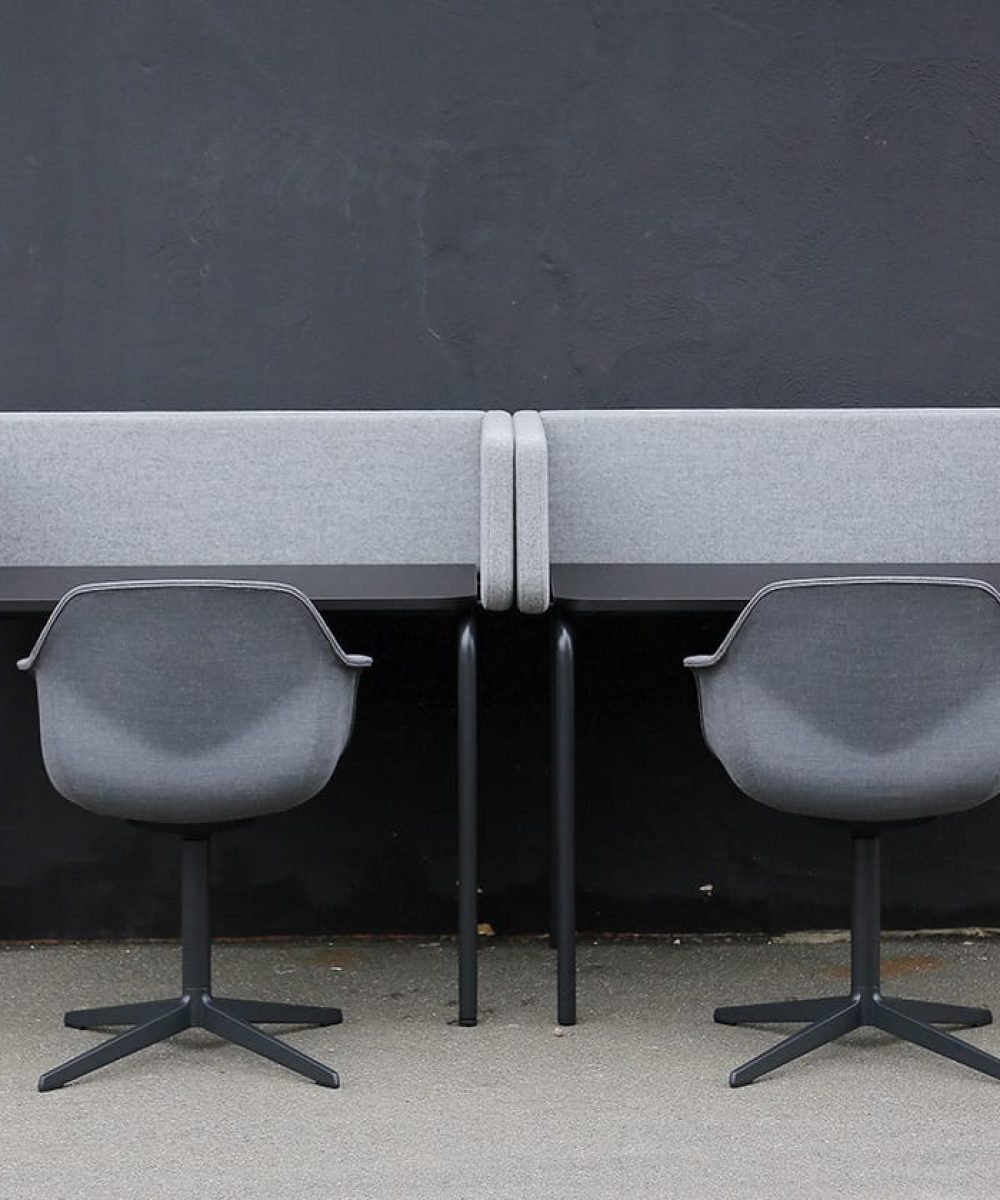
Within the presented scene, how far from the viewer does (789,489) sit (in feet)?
9.52

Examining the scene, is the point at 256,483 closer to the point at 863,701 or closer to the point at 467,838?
the point at 467,838

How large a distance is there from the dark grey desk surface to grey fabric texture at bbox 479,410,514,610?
9cm

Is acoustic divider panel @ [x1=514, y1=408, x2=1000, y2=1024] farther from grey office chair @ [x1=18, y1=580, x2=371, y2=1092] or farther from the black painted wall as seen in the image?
grey office chair @ [x1=18, y1=580, x2=371, y2=1092]

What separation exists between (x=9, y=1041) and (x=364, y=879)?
0.76 metres

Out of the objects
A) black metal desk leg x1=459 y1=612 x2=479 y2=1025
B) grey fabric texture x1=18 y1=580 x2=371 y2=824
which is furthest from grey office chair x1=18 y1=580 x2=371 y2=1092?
black metal desk leg x1=459 y1=612 x2=479 y2=1025

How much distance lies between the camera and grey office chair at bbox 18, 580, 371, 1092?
6.84 ft

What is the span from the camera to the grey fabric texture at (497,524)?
2480 millimetres

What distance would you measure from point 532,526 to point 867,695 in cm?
61

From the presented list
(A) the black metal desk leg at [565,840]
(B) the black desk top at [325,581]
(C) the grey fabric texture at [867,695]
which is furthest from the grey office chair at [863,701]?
(B) the black desk top at [325,581]

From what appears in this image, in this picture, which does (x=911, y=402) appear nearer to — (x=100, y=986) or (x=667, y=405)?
(x=667, y=405)

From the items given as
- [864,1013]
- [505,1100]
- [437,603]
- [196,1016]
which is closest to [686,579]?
[437,603]

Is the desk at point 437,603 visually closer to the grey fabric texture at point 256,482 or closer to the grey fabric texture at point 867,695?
the grey fabric texture at point 256,482

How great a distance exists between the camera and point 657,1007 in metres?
2.58

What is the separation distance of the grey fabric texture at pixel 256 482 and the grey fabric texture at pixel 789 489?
0.71 ft
